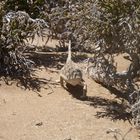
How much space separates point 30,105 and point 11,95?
433mm

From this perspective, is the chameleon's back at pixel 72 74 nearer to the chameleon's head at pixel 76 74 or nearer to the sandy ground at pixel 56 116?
the chameleon's head at pixel 76 74

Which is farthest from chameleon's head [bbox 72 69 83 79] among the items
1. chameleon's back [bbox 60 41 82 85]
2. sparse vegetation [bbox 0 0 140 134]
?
sparse vegetation [bbox 0 0 140 134]

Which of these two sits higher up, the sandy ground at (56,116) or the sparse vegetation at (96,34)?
the sparse vegetation at (96,34)

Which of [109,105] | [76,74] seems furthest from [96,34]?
[109,105]

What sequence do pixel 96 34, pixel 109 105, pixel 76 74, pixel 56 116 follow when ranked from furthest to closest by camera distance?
pixel 76 74, pixel 109 105, pixel 96 34, pixel 56 116

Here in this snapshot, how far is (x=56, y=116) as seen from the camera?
7.67 m

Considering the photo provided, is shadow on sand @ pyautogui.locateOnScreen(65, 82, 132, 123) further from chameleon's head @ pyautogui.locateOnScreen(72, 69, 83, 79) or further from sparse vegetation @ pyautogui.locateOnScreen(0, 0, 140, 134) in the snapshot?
chameleon's head @ pyautogui.locateOnScreen(72, 69, 83, 79)

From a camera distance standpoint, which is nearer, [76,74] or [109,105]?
[109,105]

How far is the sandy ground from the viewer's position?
7113 mm

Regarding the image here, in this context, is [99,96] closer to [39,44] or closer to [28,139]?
[28,139]

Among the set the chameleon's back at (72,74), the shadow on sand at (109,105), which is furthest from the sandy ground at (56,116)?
the chameleon's back at (72,74)

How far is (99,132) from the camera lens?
286 inches

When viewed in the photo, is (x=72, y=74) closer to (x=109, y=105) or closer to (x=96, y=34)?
(x=109, y=105)

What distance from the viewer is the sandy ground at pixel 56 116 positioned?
7.11m
